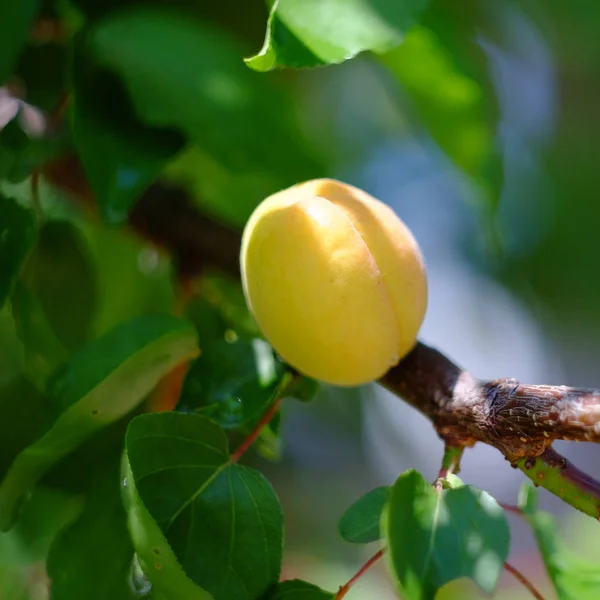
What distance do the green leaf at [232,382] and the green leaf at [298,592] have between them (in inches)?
3.0

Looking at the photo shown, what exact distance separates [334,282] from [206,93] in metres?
0.19

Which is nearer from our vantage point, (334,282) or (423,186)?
(334,282)

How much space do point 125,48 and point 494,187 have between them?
0.91 feet

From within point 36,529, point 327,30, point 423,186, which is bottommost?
point 423,186

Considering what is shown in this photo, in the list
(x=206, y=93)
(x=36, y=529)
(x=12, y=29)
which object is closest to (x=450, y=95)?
(x=206, y=93)

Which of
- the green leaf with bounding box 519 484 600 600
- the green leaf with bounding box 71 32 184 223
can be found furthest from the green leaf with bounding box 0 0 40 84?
the green leaf with bounding box 519 484 600 600

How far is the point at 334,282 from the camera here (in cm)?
30

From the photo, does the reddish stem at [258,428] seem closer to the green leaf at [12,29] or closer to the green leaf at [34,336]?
the green leaf at [34,336]

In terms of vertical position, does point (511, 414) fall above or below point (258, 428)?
above

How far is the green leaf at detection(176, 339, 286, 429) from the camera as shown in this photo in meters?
0.36

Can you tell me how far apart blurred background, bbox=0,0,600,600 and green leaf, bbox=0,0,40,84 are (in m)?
0.04

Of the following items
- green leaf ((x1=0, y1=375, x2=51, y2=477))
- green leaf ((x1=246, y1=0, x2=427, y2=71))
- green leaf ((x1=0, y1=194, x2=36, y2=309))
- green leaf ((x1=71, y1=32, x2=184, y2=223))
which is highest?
green leaf ((x1=246, y1=0, x2=427, y2=71))

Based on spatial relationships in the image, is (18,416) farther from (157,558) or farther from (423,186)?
(423,186)

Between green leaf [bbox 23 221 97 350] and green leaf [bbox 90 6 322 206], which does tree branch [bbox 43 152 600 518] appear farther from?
green leaf [bbox 23 221 97 350]
